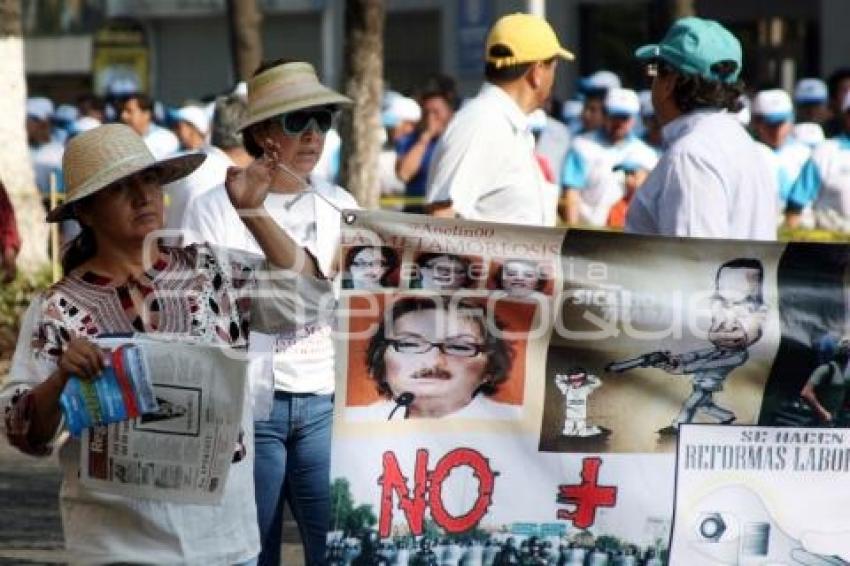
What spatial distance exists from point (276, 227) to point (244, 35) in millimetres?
17918

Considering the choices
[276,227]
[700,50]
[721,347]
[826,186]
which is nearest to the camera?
[276,227]

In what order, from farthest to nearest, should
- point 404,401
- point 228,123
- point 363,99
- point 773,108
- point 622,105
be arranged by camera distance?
point 363,99
point 622,105
point 773,108
point 228,123
point 404,401

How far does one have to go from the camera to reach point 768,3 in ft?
102

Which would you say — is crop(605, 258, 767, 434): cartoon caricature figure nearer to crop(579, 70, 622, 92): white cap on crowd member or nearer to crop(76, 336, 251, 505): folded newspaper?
crop(76, 336, 251, 505): folded newspaper

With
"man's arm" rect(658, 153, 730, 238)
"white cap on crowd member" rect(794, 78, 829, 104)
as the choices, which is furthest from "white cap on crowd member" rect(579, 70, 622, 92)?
"man's arm" rect(658, 153, 730, 238)

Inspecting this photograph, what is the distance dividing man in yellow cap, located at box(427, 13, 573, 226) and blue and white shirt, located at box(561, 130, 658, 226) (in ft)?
24.9

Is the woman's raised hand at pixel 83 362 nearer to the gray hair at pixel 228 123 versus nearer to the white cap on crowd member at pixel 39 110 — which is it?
the gray hair at pixel 228 123

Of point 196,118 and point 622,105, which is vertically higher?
point 622,105

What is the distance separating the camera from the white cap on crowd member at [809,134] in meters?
16.2

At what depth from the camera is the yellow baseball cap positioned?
7.60 metres

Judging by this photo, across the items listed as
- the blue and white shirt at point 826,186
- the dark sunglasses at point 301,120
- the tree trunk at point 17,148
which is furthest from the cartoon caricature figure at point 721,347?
the tree trunk at point 17,148

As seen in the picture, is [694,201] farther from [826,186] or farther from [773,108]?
[773,108]

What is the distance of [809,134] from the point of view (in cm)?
1638

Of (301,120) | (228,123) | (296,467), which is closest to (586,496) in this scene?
(296,467)
